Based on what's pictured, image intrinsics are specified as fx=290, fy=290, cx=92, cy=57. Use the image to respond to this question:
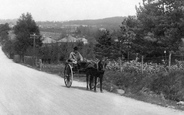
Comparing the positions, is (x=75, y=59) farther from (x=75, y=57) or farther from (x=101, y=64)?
(x=101, y=64)

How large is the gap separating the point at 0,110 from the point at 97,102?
2.83m

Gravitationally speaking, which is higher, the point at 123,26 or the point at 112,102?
the point at 123,26

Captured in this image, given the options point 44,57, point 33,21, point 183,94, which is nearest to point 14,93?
point 183,94

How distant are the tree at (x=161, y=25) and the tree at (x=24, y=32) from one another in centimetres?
3931

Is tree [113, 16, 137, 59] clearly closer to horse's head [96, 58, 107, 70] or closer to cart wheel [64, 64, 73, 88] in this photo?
cart wheel [64, 64, 73, 88]

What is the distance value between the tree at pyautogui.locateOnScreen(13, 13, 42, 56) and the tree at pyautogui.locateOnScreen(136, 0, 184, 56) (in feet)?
129

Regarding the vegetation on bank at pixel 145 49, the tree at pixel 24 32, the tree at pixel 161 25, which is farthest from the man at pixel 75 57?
the tree at pixel 24 32

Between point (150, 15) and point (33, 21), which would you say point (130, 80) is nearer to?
point (150, 15)

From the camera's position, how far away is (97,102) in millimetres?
8773

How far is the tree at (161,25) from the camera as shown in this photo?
32.4 m

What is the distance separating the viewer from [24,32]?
2958 inches

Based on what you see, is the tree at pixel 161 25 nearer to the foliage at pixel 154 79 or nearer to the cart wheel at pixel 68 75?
the foliage at pixel 154 79

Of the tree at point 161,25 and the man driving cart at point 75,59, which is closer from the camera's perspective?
the man driving cart at point 75,59

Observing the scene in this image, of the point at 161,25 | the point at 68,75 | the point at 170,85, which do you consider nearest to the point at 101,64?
the point at 68,75
